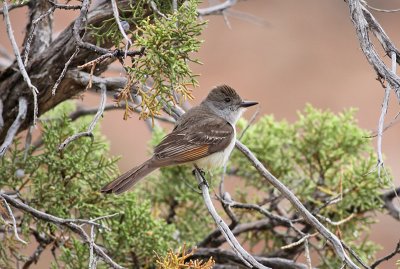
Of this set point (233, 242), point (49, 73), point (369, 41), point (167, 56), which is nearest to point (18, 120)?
point (49, 73)

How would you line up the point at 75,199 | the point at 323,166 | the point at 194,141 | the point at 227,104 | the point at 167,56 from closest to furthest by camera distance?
the point at 167,56 → the point at 75,199 → the point at 194,141 → the point at 323,166 → the point at 227,104

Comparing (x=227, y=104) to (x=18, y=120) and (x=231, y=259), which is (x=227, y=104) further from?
(x=18, y=120)

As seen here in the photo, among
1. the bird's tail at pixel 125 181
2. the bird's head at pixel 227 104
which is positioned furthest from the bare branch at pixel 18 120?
the bird's head at pixel 227 104

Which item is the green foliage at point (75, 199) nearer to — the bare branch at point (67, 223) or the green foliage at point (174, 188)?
the green foliage at point (174, 188)

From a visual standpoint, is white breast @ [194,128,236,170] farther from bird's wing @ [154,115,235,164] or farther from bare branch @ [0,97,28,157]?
bare branch @ [0,97,28,157]

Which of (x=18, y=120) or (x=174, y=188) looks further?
(x=174, y=188)

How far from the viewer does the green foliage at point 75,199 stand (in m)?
4.16

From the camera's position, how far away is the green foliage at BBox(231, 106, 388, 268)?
472cm

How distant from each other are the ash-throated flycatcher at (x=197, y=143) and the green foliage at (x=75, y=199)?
0.81ft

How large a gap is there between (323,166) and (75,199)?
1.64 m

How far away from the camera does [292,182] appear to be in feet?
16.5

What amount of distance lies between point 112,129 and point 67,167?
668 cm

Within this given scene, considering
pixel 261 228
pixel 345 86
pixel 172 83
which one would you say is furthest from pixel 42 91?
pixel 345 86

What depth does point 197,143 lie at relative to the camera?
4.69 metres
